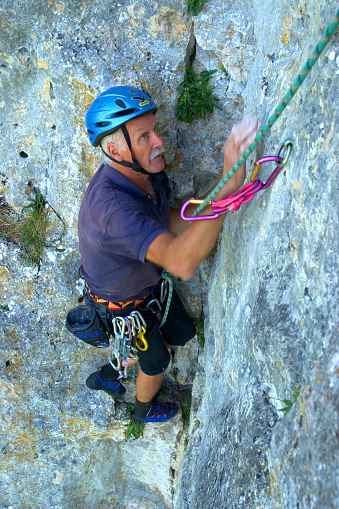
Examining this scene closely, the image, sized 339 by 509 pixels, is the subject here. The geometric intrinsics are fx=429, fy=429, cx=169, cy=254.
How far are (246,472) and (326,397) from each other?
3.12ft

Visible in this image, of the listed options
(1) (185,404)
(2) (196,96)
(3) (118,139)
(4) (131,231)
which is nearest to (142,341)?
(1) (185,404)

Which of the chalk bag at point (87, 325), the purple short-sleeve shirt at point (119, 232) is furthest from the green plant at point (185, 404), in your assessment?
the purple short-sleeve shirt at point (119, 232)

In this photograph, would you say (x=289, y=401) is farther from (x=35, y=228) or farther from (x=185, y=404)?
(x=35, y=228)

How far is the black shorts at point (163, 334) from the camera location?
3.88 metres

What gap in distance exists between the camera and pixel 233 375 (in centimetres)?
300

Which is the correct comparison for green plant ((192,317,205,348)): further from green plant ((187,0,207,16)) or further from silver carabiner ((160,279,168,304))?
green plant ((187,0,207,16))

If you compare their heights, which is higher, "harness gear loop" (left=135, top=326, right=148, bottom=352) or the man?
the man

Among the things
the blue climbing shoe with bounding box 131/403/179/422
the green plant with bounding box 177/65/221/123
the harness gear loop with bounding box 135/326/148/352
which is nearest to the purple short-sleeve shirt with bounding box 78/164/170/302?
the harness gear loop with bounding box 135/326/148/352

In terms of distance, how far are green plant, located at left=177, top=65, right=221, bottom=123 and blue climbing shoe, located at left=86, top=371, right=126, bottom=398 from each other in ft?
9.16

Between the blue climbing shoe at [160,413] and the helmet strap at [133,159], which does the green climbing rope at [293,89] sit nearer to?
the helmet strap at [133,159]

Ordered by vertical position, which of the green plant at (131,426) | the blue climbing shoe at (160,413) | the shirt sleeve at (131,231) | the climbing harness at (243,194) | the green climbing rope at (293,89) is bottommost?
the green plant at (131,426)

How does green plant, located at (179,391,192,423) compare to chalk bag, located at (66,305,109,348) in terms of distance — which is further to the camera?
green plant, located at (179,391,192,423)

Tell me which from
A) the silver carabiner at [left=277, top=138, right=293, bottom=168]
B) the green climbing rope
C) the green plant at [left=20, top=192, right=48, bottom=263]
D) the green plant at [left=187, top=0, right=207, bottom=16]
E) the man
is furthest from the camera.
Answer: the green plant at [left=20, top=192, right=48, bottom=263]

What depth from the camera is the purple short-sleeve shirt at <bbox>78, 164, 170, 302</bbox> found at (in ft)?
8.45
